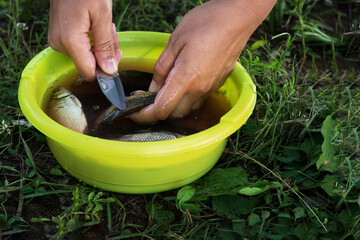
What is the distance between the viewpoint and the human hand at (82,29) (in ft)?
5.41

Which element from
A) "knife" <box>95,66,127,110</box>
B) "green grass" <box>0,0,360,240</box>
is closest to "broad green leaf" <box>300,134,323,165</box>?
"green grass" <box>0,0,360,240</box>

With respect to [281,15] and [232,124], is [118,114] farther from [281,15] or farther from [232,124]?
[281,15]

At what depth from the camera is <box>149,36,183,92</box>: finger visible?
186 cm

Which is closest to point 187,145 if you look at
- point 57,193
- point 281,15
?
point 57,193

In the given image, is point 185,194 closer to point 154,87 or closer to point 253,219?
point 253,219

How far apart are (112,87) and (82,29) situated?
0.35 metres

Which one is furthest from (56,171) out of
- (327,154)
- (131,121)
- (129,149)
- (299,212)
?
(327,154)

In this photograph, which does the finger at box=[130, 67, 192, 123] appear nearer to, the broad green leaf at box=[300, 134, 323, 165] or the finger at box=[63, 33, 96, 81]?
the finger at box=[63, 33, 96, 81]

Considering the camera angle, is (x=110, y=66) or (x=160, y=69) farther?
(x=160, y=69)

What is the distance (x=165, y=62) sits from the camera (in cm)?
192

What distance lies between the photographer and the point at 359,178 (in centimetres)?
185

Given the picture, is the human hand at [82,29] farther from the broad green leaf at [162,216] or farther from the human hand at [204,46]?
the broad green leaf at [162,216]

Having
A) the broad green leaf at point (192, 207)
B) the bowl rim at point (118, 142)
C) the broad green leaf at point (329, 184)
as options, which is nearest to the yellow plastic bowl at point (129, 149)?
the bowl rim at point (118, 142)

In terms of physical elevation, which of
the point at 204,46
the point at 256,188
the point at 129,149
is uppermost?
the point at 204,46
